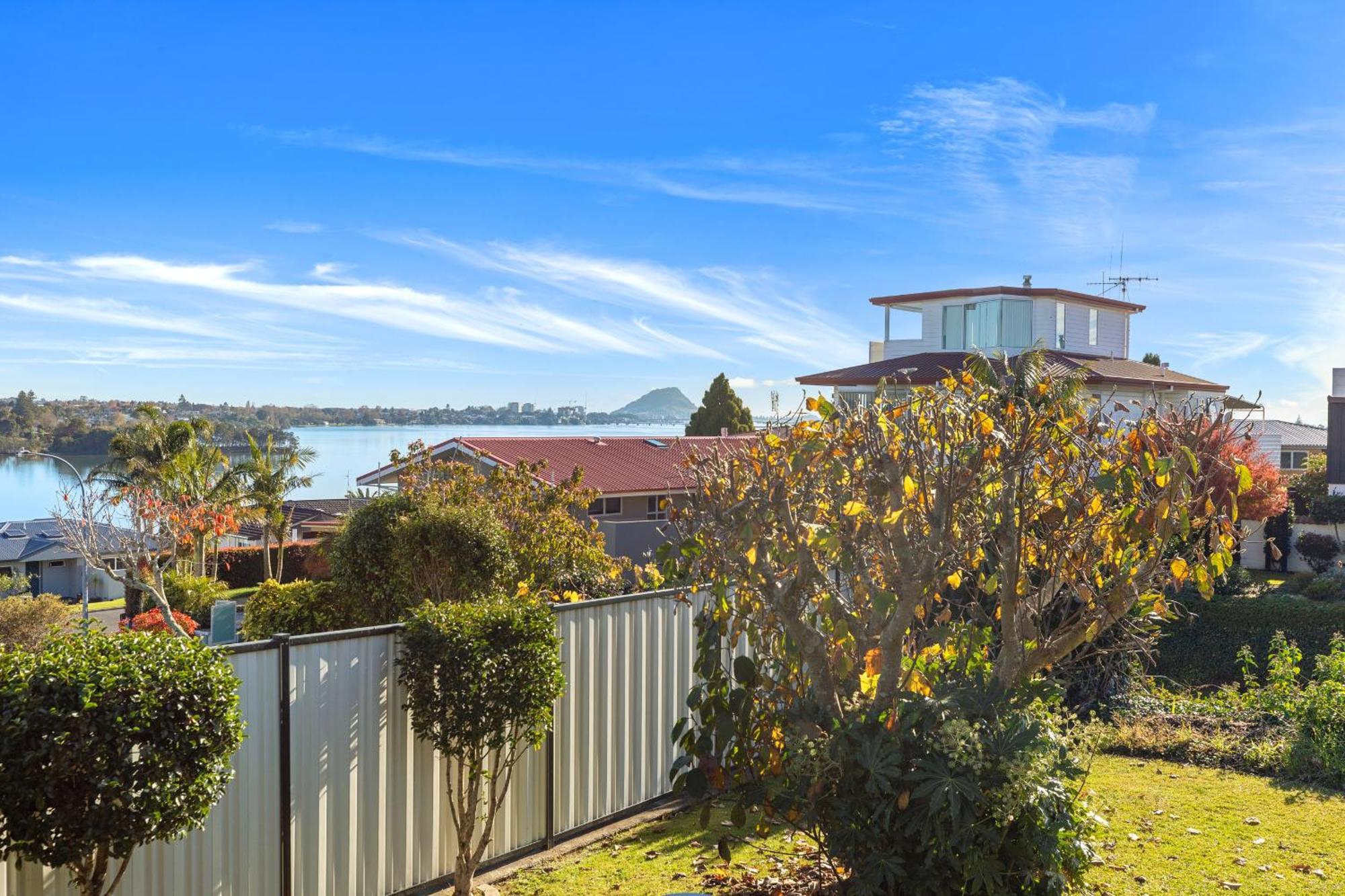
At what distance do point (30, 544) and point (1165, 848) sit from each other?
1678 inches

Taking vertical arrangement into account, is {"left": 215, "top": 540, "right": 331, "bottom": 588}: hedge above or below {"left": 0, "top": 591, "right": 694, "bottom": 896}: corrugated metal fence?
below

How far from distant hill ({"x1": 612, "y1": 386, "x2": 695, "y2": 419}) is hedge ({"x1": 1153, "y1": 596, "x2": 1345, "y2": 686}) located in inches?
2614

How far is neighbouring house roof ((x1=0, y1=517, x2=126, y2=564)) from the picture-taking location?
1505 inches

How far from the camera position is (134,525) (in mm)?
23312

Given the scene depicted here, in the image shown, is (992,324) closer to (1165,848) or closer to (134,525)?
(134,525)

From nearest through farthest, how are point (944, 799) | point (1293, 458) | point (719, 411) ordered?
point (944, 799), point (719, 411), point (1293, 458)

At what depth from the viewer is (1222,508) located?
5949 millimetres

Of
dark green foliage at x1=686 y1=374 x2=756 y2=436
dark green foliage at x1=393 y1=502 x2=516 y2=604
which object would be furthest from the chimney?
dark green foliage at x1=393 y1=502 x2=516 y2=604

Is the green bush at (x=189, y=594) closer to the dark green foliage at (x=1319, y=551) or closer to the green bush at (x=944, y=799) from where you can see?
the green bush at (x=944, y=799)

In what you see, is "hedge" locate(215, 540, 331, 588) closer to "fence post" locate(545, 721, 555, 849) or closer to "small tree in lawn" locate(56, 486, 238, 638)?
"small tree in lawn" locate(56, 486, 238, 638)

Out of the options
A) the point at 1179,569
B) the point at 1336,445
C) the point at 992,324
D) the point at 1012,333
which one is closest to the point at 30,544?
the point at 992,324

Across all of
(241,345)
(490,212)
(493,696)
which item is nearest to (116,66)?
(490,212)

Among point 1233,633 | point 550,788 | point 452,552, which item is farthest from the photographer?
point 1233,633

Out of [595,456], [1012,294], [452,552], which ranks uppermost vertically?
[1012,294]
